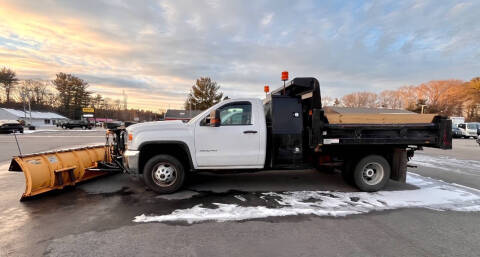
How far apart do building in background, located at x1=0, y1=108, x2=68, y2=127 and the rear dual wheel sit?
226ft

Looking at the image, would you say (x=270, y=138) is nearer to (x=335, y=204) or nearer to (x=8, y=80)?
(x=335, y=204)

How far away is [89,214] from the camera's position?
3.71 meters

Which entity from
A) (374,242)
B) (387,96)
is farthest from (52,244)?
(387,96)

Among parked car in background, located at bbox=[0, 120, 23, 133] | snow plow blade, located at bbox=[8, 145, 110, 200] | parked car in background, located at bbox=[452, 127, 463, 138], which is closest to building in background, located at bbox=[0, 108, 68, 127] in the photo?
parked car in background, located at bbox=[0, 120, 23, 133]

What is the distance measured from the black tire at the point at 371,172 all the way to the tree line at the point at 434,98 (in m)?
63.4

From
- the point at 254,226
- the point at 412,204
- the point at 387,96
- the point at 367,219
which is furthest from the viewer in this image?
the point at 387,96

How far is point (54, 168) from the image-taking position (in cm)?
467

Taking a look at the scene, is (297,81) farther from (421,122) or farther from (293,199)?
(421,122)

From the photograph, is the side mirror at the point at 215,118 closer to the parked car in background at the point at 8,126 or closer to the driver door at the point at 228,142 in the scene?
the driver door at the point at 228,142

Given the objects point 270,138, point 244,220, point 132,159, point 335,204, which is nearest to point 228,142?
point 270,138

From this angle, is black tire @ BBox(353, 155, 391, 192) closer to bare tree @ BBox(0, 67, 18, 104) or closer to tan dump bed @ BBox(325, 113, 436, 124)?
→ tan dump bed @ BBox(325, 113, 436, 124)

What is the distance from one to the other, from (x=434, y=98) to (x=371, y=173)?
84145 millimetres

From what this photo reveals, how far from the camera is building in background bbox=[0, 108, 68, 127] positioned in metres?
56.4

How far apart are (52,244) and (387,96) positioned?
96.3 meters
